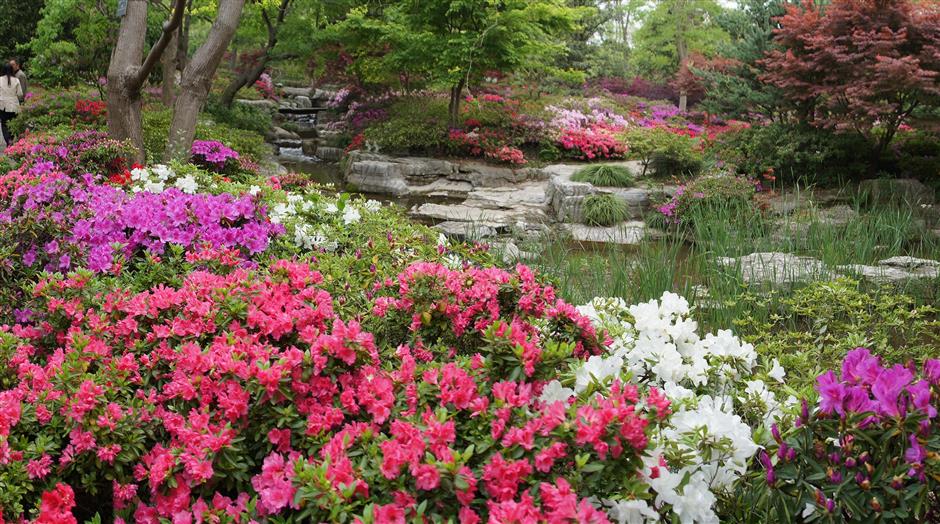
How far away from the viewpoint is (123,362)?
6.17ft

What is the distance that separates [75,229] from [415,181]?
30.1 feet

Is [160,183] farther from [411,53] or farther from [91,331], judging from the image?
[411,53]

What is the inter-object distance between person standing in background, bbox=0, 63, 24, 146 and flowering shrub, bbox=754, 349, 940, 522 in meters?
11.8

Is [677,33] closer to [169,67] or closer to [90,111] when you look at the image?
[169,67]

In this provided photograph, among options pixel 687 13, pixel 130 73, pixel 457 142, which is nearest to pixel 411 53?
pixel 457 142

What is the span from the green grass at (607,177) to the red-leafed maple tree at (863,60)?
236 centimetres

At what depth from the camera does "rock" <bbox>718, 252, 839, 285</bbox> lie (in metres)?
3.77

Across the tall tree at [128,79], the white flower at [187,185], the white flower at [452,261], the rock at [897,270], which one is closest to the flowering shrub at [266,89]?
the tall tree at [128,79]

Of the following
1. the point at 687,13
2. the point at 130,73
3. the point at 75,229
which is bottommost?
the point at 75,229

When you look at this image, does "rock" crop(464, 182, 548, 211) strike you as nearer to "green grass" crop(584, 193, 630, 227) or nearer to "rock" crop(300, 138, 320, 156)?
"green grass" crop(584, 193, 630, 227)

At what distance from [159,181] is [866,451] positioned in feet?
13.6

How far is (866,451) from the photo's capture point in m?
1.36

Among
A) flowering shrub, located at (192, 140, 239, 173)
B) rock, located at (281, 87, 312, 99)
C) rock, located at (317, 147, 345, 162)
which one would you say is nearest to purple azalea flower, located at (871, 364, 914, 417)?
flowering shrub, located at (192, 140, 239, 173)

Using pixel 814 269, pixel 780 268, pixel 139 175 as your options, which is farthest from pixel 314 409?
pixel 780 268
